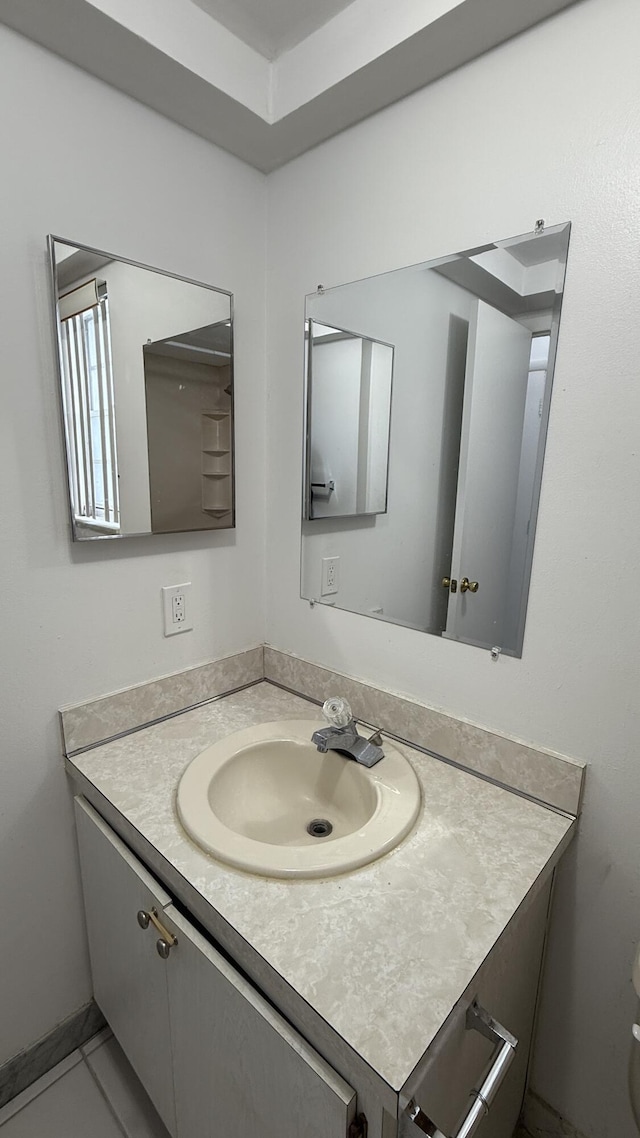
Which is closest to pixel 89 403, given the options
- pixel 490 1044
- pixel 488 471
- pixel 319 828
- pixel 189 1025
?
pixel 488 471

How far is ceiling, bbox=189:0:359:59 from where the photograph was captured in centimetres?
97

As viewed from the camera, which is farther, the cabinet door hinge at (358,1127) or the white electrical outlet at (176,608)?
the white electrical outlet at (176,608)

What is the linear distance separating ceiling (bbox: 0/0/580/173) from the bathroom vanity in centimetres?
136

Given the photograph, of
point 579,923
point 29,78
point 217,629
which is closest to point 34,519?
point 217,629

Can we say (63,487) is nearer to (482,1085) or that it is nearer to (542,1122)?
(482,1085)

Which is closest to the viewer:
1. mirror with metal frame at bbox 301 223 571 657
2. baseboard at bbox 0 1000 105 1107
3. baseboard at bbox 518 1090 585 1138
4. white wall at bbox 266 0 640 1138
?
white wall at bbox 266 0 640 1138

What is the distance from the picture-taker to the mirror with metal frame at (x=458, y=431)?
937mm

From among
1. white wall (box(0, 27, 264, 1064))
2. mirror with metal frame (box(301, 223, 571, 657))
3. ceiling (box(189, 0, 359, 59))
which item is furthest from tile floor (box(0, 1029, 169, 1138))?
ceiling (box(189, 0, 359, 59))

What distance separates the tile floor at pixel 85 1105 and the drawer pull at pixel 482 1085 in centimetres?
91

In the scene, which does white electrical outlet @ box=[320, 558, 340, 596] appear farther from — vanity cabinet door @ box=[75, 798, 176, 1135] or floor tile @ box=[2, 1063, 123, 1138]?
floor tile @ box=[2, 1063, 123, 1138]

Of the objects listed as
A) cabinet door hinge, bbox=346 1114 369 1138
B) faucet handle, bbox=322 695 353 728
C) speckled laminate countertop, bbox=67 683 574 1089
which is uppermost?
faucet handle, bbox=322 695 353 728

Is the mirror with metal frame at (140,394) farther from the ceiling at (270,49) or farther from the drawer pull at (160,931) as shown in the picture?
the drawer pull at (160,931)

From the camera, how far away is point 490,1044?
35.2 inches

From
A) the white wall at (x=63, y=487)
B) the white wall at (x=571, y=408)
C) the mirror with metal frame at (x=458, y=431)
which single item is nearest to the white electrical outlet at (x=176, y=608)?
the white wall at (x=63, y=487)
